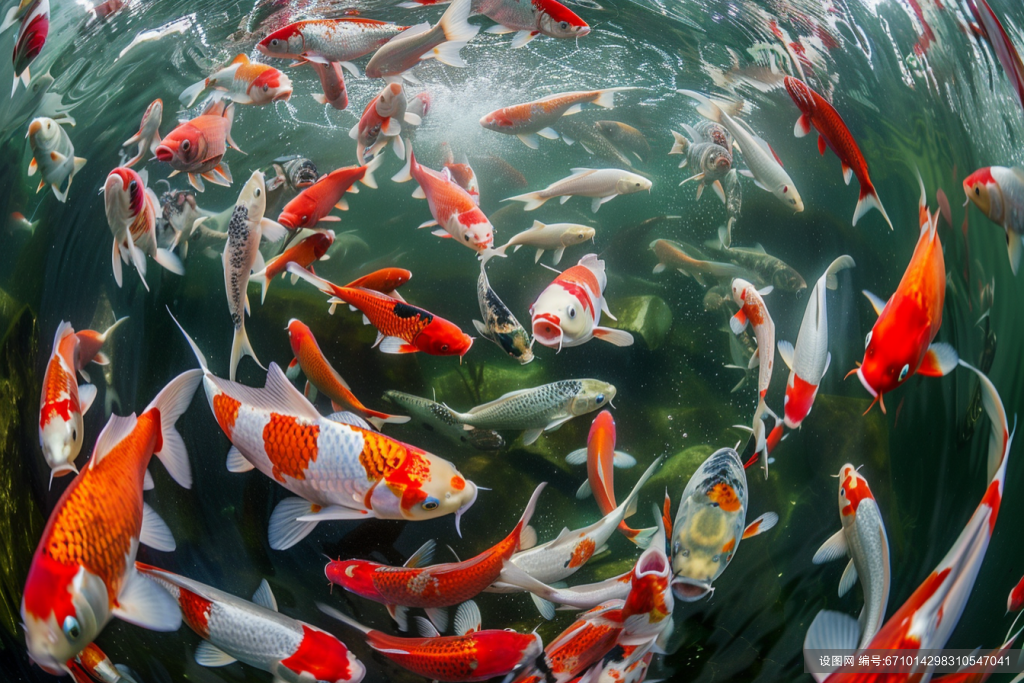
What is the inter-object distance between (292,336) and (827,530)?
0.83 metres

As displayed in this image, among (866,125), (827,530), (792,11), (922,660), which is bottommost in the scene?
(922,660)

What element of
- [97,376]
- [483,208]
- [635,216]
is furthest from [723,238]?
[97,376]

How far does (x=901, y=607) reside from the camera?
1208 millimetres

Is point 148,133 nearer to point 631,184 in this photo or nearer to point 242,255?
point 242,255

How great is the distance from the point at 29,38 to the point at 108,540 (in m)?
0.94

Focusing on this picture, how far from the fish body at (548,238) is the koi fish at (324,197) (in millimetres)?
220

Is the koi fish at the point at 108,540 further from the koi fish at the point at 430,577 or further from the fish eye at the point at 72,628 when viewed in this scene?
the koi fish at the point at 430,577

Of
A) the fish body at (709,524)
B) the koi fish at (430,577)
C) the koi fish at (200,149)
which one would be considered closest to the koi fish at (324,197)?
the koi fish at (200,149)

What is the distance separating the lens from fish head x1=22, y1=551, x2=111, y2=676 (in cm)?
105

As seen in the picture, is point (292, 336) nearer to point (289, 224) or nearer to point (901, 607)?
point (289, 224)

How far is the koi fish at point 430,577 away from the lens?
1.05 m

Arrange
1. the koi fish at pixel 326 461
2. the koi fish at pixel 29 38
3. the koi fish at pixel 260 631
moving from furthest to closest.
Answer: the koi fish at pixel 29 38
the koi fish at pixel 260 631
the koi fish at pixel 326 461

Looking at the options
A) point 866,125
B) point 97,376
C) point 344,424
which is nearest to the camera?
point 344,424

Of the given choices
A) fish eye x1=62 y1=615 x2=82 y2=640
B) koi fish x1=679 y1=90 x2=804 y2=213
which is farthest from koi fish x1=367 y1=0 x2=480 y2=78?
fish eye x1=62 y1=615 x2=82 y2=640
